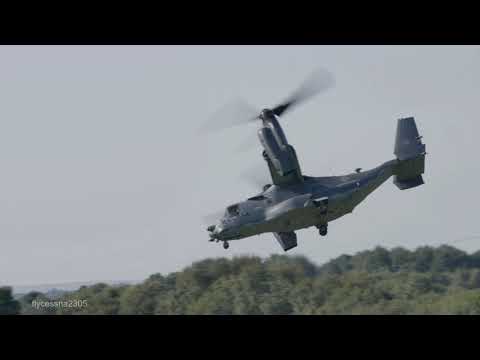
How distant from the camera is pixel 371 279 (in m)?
47.7

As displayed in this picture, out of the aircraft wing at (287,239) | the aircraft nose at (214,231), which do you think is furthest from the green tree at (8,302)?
the aircraft wing at (287,239)

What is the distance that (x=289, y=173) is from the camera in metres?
40.6

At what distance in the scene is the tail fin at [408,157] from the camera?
42.3m

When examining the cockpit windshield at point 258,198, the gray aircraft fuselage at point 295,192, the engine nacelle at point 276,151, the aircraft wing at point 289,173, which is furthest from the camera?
the cockpit windshield at point 258,198

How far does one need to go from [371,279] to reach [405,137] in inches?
381

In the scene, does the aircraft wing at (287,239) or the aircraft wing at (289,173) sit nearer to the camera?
the aircraft wing at (289,173)

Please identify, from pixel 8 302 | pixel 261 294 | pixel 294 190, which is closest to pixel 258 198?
pixel 294 190

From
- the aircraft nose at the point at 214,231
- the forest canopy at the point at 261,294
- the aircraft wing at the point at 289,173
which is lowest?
the forest canopy at the point at 261,294

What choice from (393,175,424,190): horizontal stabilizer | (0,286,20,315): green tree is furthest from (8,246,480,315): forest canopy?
(393,175,424,190): horizontal stabilizer

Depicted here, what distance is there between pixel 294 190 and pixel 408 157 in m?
6.58

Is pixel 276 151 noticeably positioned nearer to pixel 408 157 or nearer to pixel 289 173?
pixel 289 173

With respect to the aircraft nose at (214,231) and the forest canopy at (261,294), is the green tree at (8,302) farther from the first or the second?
the aircraft nose at (214,231)
